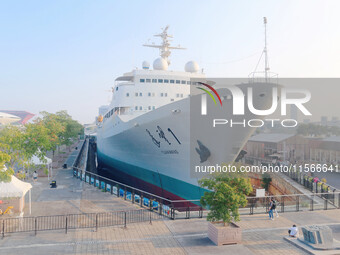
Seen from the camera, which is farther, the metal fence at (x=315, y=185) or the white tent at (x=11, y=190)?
the metal fence at (x=315, y=185)

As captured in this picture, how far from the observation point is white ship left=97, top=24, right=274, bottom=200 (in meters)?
15.6

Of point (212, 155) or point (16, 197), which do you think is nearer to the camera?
point (16, 197)

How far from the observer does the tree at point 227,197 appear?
9883 millimetres

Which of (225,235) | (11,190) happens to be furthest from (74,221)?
(225,235)

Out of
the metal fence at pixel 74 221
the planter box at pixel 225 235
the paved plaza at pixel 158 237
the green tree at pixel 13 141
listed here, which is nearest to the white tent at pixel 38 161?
the green tree at pixel 13 141

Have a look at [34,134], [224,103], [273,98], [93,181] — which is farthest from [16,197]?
[273,98]

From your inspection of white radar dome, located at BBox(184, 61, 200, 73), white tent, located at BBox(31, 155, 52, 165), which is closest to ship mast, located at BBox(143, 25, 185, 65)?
white radar dome, located at BBox(184, 61, 200, 73)

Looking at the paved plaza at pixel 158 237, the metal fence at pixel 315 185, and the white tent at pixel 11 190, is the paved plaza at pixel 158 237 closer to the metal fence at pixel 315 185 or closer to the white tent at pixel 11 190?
the white tent at pixel 11 190

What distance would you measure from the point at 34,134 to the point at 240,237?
59.1ft

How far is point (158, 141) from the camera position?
60.1 feet

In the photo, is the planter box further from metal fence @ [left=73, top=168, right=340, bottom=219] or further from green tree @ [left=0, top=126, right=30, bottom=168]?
green tree @ [left=0, top=126, right=30, bottom=168]

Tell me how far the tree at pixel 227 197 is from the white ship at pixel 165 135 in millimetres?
5217

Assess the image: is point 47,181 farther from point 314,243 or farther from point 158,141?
point 314,243

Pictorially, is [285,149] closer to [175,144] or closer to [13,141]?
[175,144]
